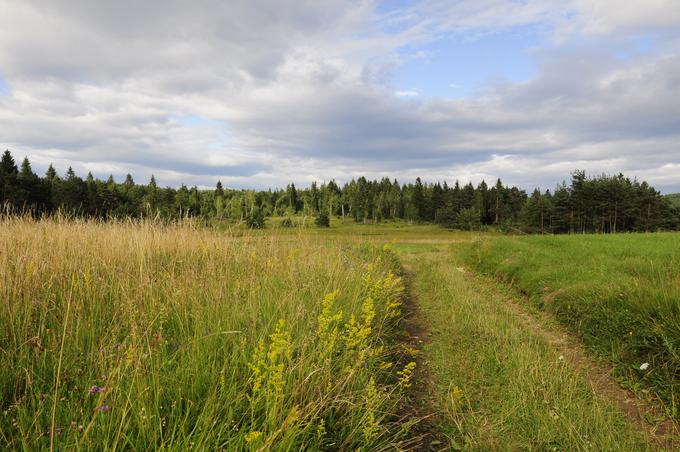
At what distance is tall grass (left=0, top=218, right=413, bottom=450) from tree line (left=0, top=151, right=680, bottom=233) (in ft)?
12.6

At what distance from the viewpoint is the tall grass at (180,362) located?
226 cm

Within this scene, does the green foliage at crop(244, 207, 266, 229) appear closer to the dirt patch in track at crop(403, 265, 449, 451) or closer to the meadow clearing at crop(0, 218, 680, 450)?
the meadow clearing at crop(0, 218, 680, 450)

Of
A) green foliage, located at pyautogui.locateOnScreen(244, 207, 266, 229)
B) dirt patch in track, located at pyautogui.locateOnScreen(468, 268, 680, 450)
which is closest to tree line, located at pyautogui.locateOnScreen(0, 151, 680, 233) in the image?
green foliage, located at pyautogui.locateOnScreen(244, 207, 266, 229)

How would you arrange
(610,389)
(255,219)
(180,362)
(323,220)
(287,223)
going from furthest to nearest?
(323,220) < (287,223) < (255,219) < (610,389) < (180,362)

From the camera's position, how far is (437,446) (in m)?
3.58

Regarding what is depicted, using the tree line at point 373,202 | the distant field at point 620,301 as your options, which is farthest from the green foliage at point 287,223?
the distant field at point 620,301

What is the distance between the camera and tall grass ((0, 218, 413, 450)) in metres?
2.26

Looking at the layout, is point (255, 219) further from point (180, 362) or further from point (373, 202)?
point (373, 202)

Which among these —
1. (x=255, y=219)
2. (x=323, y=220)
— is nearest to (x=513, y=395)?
(x=255, y=219)

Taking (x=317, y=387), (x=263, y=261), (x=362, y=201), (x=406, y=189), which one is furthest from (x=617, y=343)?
(x=406, y=189)

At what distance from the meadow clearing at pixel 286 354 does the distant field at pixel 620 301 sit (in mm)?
42

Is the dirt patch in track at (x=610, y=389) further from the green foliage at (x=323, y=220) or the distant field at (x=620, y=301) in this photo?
the green foliage at (x=323, y=220)

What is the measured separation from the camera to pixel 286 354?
2766mm

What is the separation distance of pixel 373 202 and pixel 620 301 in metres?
111
